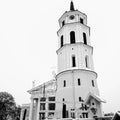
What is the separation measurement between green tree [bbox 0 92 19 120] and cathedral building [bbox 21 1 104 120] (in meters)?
21.0

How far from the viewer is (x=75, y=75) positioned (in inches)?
1021

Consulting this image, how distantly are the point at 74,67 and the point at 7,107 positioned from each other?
30.3 metres

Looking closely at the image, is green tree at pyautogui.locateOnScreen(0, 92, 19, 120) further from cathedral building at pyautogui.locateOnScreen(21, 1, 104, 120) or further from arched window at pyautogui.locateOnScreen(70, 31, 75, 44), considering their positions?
arched window at pyautogui.locateOnScreen(70, 31, 75, 44)

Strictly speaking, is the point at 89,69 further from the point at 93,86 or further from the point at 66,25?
the point at 66,25

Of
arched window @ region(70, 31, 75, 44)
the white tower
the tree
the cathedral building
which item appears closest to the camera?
the cathedral building

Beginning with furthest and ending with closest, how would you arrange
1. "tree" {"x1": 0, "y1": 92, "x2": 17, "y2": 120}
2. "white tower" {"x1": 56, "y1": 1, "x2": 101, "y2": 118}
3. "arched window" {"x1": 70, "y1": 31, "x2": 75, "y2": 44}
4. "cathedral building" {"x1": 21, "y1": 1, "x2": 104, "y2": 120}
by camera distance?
"tree" {"x1": 0, "y1": 92, "x2": 17, "y2": 120}
"arched window" {"x1": 70, "y1": 31, "x2": 75, "y2": 44}
"white tower" {"x1": 56, "y1": 1, "x2": 101, "y2": 118}
"cathedral building" {"x1": 21, "y1": 1, "x2": 104, "y2": 120}

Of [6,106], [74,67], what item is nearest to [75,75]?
[74,67]

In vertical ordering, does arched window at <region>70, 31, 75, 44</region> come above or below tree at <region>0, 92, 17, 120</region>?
above

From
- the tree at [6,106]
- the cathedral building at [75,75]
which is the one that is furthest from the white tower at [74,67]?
the tree at [6,106]

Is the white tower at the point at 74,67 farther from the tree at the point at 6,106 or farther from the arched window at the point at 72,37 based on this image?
the tree at the point at 6,106

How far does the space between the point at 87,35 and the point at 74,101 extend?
13729 millimetres

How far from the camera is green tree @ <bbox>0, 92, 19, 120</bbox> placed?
45609mm

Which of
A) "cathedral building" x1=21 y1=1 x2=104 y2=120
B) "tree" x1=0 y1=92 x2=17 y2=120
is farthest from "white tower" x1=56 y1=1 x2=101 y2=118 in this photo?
"tree" x1=0 y1=92 x2=17 y2=120

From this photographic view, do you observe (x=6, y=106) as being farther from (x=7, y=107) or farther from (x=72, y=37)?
(x=72, y=37)
